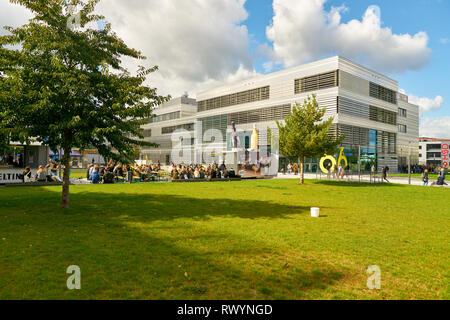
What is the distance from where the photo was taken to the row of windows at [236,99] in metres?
53.4

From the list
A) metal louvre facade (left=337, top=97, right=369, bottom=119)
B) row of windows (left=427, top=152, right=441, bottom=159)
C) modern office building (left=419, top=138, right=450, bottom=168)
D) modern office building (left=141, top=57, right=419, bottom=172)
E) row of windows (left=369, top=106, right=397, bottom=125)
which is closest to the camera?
metal louvre facade (left=337, top=97, right=369, bottom=119)

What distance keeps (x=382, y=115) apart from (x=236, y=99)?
89.8ft

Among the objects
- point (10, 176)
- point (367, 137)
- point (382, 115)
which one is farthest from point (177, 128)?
point (10, 176)

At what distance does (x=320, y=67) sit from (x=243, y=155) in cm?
2189

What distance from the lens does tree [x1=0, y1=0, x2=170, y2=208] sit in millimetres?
9180

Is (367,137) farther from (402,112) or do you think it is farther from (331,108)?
(402,112)

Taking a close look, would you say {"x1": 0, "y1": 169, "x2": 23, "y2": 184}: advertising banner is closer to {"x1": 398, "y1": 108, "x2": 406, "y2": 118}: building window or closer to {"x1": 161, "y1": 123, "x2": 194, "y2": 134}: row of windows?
{"x1": 161, "y1": 123, "x2": 194, "y2": 134}: row of windows

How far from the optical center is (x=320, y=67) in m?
44.7

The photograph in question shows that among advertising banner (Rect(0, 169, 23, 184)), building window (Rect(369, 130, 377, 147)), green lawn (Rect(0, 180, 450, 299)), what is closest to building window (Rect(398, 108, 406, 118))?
building window (Rect(369, 130, 377, 147))

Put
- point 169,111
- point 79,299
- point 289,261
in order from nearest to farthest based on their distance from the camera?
point 79,299 < point 289,261 < point 169,111

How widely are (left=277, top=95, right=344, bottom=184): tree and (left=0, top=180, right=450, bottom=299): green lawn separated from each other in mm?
13524

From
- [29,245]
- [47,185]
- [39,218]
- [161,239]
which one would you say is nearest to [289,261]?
[161,239]

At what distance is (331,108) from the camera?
140 feet
